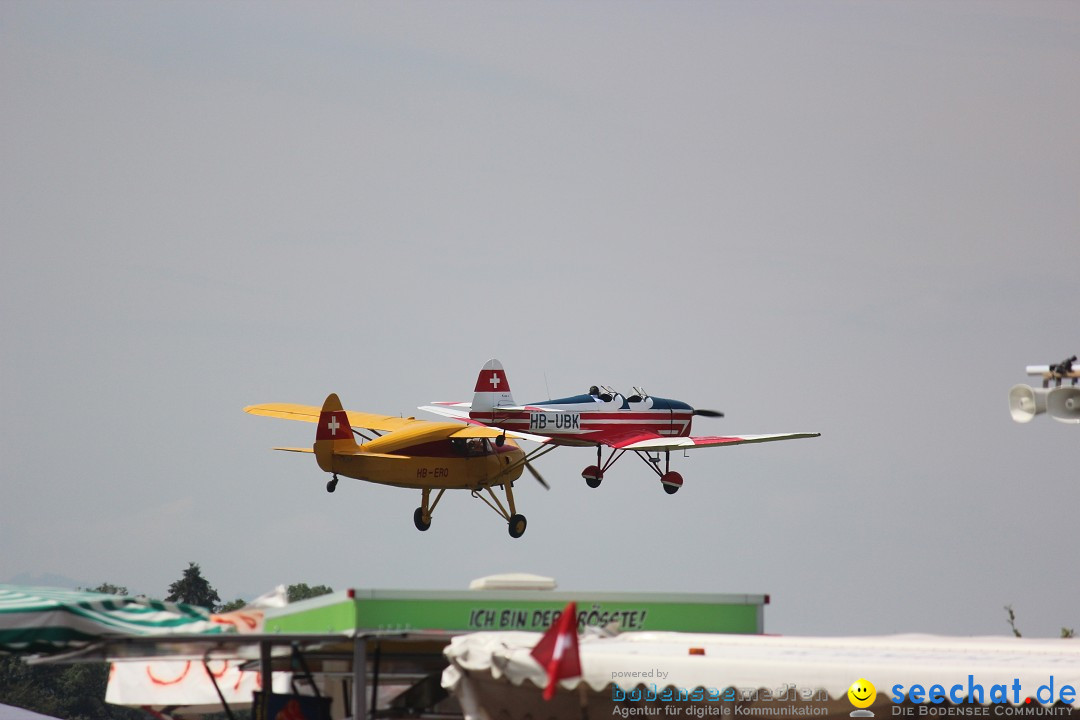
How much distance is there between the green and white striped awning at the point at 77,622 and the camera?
15289mm

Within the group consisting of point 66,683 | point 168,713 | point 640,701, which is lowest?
point 66,683

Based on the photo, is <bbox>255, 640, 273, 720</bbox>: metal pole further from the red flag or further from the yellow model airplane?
the yellow model airplane

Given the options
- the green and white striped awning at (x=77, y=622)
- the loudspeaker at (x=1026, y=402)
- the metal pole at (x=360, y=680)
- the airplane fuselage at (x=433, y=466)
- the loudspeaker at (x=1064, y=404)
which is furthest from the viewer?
the airplane fuselage at (x=433, y=466)

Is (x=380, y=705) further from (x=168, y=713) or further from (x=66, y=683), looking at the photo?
(x=66, y=683)

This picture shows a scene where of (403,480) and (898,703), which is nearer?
(898,703)

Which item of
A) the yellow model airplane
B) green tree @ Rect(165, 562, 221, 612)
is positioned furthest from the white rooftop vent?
green tree @ Rect(165, 562, 221, 612)

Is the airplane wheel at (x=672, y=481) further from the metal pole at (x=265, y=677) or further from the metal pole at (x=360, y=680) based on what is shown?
the metal pole at (x=360, y=680)

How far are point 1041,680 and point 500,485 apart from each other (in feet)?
86.6

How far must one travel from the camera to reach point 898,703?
10.8 meters

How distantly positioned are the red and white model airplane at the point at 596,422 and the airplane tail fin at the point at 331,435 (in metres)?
4.25

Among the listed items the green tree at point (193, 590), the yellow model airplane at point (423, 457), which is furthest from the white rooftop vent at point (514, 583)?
the green tree at point (193, 590)

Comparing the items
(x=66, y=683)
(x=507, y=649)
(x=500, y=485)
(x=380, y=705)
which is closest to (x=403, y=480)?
(x=500, y=485)

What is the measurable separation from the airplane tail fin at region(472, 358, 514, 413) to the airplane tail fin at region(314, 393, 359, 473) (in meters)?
4.36

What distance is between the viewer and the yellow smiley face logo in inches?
423
